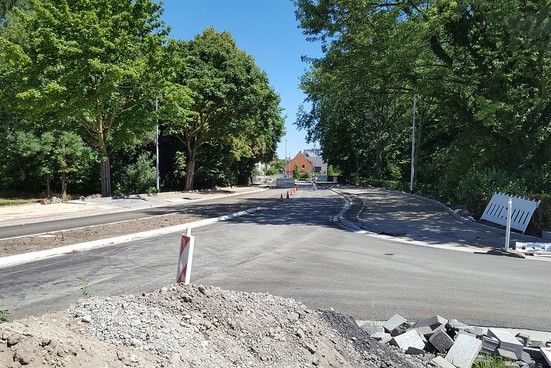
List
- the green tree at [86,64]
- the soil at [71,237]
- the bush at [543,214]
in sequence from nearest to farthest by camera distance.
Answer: the soil at [71,237] < the bush at [543,214] < the green tree at [86,64]

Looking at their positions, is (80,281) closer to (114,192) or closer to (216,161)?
(114,192)

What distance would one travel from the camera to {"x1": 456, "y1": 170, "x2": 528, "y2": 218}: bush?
15273 mm

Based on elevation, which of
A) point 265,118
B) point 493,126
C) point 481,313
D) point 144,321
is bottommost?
point 481,313

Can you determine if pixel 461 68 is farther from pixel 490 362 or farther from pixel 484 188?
pixel 490 362

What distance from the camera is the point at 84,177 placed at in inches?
1240

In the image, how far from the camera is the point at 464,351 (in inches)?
161

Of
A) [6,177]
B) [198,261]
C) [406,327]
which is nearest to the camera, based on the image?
[406,327]

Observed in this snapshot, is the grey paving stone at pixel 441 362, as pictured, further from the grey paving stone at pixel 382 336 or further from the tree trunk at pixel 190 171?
the tree trunk at pixel 190 171

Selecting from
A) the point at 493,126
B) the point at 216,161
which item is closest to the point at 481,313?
the point at 493,126

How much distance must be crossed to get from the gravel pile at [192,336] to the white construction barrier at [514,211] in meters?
10.7

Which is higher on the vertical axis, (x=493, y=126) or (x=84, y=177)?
(x=493, y=126)

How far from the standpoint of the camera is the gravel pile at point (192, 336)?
278 centimetres

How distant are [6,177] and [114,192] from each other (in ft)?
23.5

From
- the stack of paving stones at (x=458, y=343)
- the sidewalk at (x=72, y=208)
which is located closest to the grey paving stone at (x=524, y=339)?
the stack of paving stones at (x=458, y=343)
